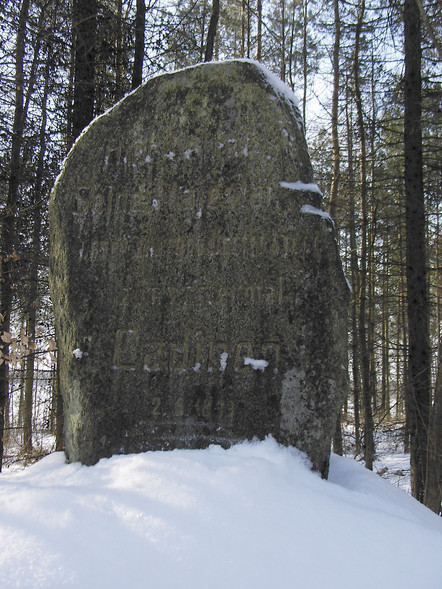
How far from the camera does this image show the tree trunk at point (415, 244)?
259 inches

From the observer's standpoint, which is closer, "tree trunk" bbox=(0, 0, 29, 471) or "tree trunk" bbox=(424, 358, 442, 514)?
"tree trunk" bbox=(424, 358, 442, 514)

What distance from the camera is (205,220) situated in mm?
3174

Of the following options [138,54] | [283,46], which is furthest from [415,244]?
[283,46]

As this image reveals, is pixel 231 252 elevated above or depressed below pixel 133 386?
above

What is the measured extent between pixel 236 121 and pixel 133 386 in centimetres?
192

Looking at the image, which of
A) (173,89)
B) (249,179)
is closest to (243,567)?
(249,179)

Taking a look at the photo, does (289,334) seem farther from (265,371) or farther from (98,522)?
(98,522)

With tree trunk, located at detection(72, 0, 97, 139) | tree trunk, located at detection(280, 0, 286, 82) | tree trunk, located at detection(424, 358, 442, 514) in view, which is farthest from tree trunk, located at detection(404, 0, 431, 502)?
tree trunk, located at detection(280, 0, 286, 82)

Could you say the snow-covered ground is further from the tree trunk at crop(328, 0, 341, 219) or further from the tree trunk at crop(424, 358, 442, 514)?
the tree trunk at crop(328, 0, 341, 219)

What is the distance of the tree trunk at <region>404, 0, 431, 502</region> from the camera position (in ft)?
21.6

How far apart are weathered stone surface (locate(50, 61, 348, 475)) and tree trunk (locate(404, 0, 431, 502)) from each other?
4.17 m

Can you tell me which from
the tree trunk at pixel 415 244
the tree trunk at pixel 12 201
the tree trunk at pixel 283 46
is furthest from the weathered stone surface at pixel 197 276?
the tree trunk at pixel 283 46

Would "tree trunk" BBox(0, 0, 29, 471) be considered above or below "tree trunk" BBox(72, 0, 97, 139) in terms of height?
below

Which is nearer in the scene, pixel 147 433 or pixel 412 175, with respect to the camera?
pixel 147 433
